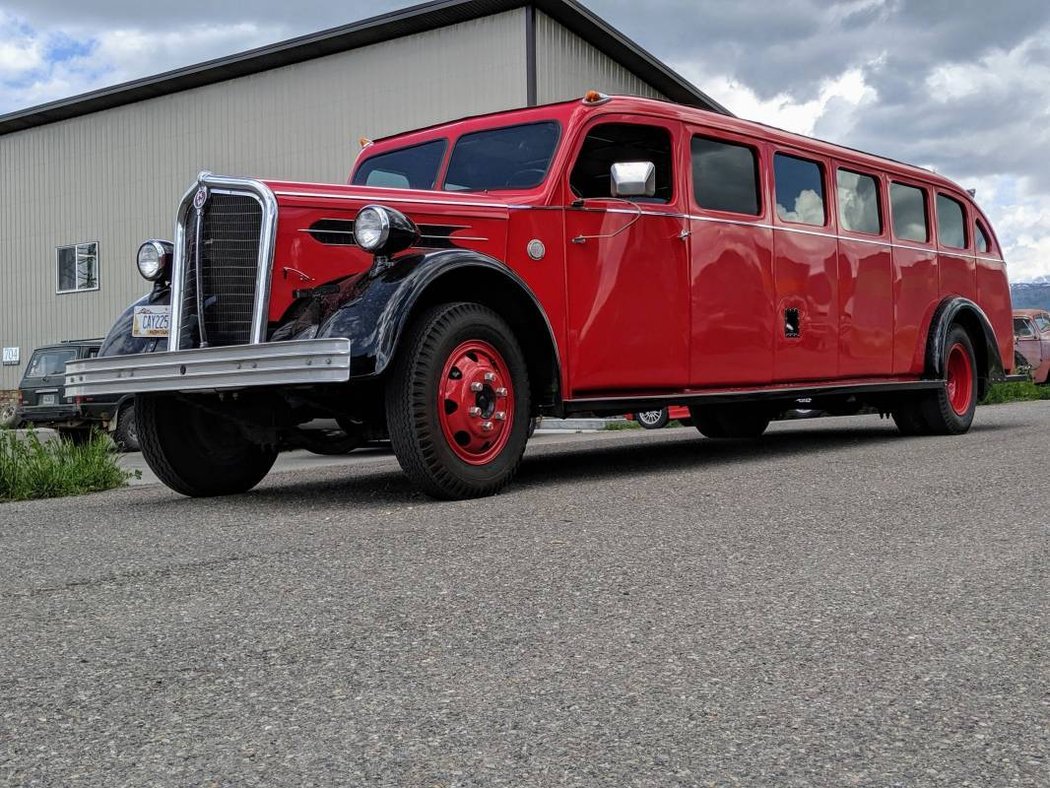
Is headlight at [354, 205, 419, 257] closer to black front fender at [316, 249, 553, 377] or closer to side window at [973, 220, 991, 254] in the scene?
black front fender at [316, 249, 553, 377]

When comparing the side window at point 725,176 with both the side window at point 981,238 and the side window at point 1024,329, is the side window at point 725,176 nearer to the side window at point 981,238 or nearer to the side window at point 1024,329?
the side window at point 981,238

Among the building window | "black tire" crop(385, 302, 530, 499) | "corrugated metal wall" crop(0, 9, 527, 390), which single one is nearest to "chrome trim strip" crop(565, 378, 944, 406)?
"black tire" crop(385, 302, 530, 499)

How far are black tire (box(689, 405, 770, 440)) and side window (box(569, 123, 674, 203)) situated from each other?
11.1 feet

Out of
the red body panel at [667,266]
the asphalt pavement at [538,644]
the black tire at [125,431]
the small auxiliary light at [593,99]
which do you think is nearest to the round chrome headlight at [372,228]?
the red body panel at [667,266]

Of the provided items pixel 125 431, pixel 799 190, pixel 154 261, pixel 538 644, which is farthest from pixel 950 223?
pixel 125 431

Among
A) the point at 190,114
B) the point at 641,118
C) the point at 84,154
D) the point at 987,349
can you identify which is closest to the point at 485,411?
the point at 641,118

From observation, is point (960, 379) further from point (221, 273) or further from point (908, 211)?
point (221, 273)

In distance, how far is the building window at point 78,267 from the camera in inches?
982

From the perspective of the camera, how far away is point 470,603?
3350 mm

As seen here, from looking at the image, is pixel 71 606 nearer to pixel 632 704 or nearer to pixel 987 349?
pixel 632 704

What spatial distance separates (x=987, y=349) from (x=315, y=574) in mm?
8356

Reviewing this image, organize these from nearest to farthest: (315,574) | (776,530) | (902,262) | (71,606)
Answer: (71,606) → (315,574) → (776,530) → (902,262)

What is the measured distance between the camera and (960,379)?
33.7 feet

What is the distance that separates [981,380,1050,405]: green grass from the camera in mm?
19555
